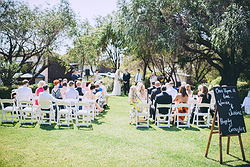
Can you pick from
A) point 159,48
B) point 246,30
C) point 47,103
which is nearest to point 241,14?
point 246,30

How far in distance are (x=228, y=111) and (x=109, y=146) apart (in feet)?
10.5

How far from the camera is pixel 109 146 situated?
5172mm

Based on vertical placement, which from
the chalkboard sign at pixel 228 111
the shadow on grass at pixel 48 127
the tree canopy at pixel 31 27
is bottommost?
the shadow on grass at pixel 48 127

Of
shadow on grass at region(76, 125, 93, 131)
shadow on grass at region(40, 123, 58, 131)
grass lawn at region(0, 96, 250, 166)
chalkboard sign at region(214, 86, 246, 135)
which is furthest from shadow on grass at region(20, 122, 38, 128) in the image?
chalkboard sign at region(214, 86, 246, 135)

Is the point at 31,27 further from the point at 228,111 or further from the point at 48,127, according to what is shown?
the point at 228,111

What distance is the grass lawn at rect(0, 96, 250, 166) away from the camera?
4.30 metres

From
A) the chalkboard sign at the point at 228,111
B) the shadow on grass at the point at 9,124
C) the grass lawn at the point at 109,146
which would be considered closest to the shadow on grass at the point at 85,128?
the grass lawn at the point at 109,146

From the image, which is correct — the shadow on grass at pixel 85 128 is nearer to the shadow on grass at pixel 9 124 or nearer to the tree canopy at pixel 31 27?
the shadow on grass at pixel 9 124

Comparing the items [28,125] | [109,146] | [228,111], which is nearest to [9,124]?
[28,125]

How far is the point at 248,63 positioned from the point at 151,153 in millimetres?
13258

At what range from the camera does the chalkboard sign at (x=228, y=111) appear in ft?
14.5

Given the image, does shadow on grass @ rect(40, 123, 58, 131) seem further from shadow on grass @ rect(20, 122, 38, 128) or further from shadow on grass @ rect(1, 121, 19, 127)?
shadow on grass @ rect(1, 121, 19, 127)

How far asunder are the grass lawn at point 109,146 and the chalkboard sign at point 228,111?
0.77 metres

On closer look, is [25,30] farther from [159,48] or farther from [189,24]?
[189,24]
